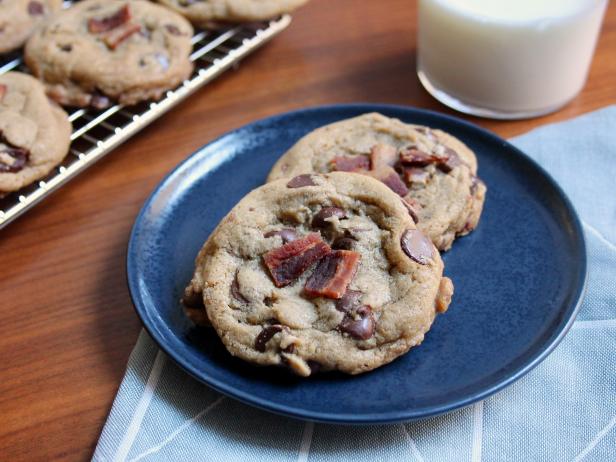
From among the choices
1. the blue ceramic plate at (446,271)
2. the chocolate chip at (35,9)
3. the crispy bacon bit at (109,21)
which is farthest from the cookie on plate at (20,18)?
the blue ceramic plate at (446,271)

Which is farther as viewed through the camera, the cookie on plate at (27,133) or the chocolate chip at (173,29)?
the chocolate chip at (173,29)

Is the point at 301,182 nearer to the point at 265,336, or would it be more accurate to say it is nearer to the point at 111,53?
the point at 265,336

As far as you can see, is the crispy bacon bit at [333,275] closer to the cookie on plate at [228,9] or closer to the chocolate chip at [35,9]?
the cookie on plate at [228,9]

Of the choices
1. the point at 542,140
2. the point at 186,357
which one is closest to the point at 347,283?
the point at 186,357

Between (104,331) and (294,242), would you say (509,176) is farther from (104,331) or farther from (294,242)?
(104,331)

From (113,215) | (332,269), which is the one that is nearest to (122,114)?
(113,215)

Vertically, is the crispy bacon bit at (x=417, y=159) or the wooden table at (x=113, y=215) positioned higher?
the crispy bacon bit at (x=417, y=159)

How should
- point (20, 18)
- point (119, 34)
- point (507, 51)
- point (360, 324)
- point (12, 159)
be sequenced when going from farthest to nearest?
point (20, 18)
point (119, 34)
point (507, 51)
point (12, 159)
point (360, 324)
